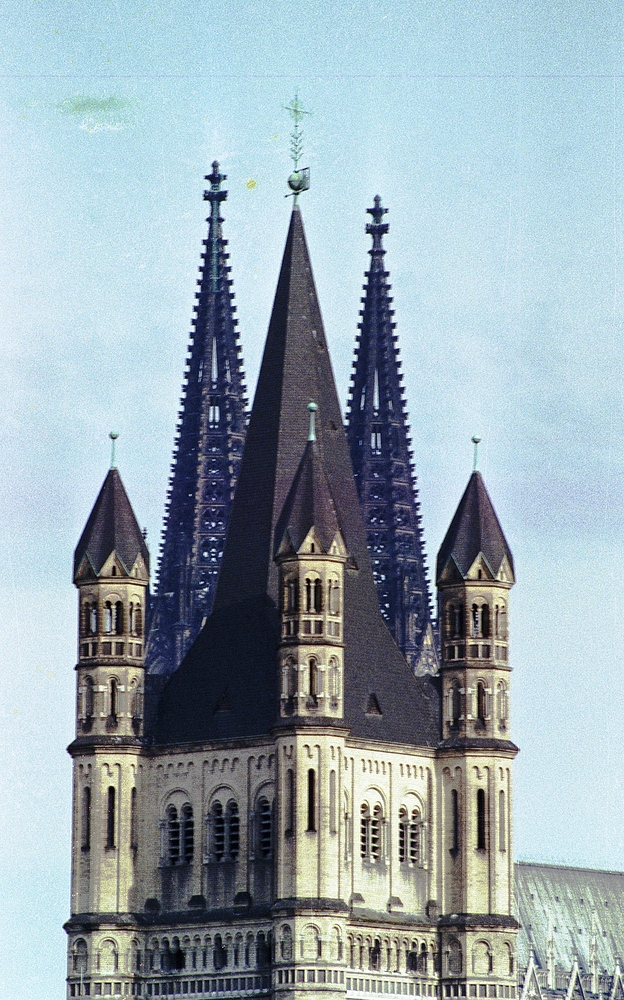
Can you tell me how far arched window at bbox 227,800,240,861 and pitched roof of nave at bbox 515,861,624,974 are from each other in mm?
57618

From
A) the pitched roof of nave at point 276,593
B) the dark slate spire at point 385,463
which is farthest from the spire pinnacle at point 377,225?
the pitched roof of nave at point 276,593

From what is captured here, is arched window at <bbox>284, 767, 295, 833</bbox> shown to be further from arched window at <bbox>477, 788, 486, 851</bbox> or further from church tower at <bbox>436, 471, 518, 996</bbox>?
arched window at <bbox>477, 788, 486, 851</bbox>

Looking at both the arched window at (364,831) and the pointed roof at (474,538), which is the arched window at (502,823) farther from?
the pointed roof at (474,538)

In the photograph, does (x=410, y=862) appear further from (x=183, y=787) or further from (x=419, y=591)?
(x=419, y=591)

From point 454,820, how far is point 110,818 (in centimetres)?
1142

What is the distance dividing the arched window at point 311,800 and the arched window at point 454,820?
6933mm

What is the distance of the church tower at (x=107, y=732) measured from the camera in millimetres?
136375

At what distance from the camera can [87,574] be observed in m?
138

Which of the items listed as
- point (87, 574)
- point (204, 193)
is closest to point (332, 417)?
point (87, 574)

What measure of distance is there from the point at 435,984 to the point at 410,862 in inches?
162

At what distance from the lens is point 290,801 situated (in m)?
132

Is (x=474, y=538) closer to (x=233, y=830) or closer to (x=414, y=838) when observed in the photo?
(x=414, y=838)

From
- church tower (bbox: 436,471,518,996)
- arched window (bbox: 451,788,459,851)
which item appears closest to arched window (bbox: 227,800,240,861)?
church tower (bbox: 436,471,518,996)

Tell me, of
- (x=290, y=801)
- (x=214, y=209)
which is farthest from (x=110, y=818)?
(x=214, y=209)
